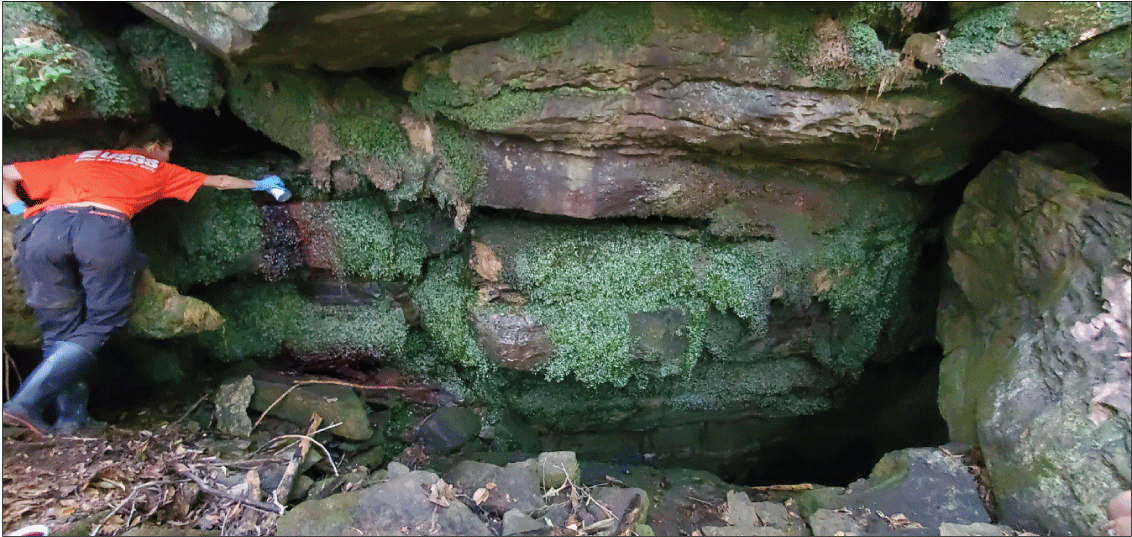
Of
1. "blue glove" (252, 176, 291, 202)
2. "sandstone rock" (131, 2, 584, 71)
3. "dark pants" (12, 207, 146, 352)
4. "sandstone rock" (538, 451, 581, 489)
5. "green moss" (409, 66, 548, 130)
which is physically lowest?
"sandstone rock" (538, 451, 581, 489)

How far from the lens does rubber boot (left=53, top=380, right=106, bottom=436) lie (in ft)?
11.8

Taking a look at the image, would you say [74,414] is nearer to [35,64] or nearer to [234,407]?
[234,407]

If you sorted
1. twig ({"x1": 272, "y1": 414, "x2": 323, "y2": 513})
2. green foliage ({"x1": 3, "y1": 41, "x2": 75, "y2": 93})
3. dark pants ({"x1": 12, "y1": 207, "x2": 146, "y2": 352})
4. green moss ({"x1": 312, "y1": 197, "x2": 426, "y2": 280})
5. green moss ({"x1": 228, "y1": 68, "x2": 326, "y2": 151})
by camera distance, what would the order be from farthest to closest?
green moss ({"x1": 312, "y1": 197, "x2": 426, "y2": 280}), green moss ({"x1": 228, "y1": 68, "x2": 326, "y2": 151}), twig ({"x1": 272, "y1": 414, "x2": 323, "y2": 513}), dark pants ({"x1": 12, "y1": 207, "x2": 146, "y2": 352}), green foliage ({"x1": 3, "y1": 41, "x2": 75, "y2": 93})

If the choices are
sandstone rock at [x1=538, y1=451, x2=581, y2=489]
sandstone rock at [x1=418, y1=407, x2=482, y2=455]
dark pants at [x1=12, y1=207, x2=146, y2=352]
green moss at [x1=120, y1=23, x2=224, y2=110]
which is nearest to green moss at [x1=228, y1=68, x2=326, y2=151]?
green moss at [x1=120, y1=23, x2=224, y2=110]

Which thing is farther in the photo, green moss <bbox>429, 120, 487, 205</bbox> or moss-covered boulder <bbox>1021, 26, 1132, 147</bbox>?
green moss <bbox>429, 120, 487, 205</bbox>

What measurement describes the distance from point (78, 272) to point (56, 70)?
3.73ft

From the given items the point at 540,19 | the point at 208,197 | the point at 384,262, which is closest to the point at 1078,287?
the point at 540,19

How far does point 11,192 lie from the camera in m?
3.34

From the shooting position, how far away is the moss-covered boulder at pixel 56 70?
312cm

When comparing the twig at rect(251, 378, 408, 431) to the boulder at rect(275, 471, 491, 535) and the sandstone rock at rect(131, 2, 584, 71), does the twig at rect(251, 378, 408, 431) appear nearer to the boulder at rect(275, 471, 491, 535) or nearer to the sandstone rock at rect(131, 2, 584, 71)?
the boulder at rect(275, 471, 491, 535)

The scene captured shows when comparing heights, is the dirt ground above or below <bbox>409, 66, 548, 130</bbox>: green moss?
below

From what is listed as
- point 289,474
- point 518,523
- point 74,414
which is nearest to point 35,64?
point 74,414

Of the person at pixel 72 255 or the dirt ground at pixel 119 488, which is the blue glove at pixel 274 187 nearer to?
the person at pixel 72 255

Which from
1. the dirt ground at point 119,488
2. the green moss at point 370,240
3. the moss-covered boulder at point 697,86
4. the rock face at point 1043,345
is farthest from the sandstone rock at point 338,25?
the rock face at point 1043,345
